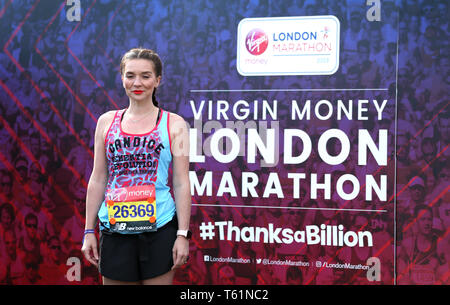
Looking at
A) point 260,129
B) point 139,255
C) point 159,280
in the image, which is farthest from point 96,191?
point 260,129

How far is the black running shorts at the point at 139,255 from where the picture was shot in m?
1.59

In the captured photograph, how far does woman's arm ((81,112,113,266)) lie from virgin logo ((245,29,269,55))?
1.36m

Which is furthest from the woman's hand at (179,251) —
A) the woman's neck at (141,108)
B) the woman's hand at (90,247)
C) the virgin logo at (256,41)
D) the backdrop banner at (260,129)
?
the virgin logo at (256,41)

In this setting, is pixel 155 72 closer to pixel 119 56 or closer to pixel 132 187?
pixel 132 187

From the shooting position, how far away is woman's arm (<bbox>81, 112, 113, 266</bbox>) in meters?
1.68

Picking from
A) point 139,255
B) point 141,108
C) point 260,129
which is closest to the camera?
point 139,255

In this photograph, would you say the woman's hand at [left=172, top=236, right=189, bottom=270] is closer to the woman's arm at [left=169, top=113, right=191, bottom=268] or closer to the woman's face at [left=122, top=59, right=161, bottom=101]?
the woman's arm at [left=169, top=113, right=191, bottom=268]

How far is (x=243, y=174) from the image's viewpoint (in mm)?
2809

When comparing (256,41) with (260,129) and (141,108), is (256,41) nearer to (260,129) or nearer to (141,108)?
(260,129)

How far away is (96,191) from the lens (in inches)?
66.8

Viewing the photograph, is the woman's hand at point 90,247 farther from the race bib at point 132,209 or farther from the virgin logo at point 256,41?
the virgin logo at point 256,41

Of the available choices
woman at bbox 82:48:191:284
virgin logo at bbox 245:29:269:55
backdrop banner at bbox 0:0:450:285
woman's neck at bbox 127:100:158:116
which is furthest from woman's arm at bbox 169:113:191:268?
virgin logo at bbox 245:29:269:55

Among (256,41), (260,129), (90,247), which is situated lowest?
(90,247)

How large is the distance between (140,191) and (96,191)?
193 mm
